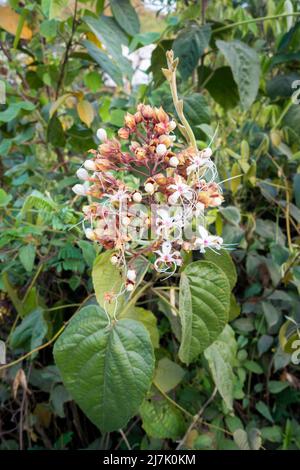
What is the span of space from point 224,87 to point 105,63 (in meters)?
0.24

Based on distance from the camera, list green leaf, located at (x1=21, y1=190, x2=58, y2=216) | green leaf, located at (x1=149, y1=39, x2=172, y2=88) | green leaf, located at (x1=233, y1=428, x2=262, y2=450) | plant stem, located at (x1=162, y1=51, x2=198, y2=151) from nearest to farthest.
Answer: plant stem, located at (x1=162, y1=51, x2=198, y2=151) < green leaf, located at (x1=21, y1=190, x2=58, y2=216) < green leaf, located at (x1=233, y1=428, x2=262, y2=450) < green leaf, located at (x1=149, y1=39, x2=172, y2=88)

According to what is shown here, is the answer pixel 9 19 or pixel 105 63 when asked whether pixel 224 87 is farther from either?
Result: pixel 9 19

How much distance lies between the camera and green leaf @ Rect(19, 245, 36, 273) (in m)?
0.62

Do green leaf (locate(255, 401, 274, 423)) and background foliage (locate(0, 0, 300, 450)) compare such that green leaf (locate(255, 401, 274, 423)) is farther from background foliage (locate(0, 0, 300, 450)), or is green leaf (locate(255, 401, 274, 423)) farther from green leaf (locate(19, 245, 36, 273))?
green leaf (locate(19, 245, 36, 273))

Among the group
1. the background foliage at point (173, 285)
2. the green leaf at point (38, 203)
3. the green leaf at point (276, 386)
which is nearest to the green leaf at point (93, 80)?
the background foliage at point (173, 285)

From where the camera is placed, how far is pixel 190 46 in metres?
0.74

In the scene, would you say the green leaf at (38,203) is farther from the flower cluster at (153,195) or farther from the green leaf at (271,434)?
the green leaf at (271,434)

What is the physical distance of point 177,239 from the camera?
448mm

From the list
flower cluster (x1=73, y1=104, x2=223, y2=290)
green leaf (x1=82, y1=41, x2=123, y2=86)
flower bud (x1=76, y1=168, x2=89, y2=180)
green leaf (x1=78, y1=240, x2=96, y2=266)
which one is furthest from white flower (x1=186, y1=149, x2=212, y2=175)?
green leaf (x1=82, y1=41, x2=123, y2=86)

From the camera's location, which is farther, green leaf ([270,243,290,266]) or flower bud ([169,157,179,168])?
green leaf ([270,243,290,266])

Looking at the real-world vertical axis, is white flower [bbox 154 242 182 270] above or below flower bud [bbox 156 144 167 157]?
below

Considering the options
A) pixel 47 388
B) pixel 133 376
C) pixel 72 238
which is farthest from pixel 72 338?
pixel 47 388

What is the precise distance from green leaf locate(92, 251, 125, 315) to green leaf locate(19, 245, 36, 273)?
0.52 ft
